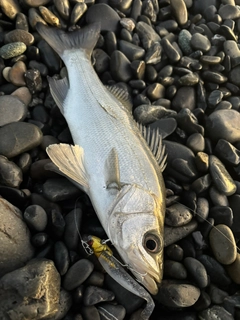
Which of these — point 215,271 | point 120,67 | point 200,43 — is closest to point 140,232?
point 215,271

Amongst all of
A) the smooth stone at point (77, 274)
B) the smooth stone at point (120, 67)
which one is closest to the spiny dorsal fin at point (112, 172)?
the smooth stone at point (77, 274)

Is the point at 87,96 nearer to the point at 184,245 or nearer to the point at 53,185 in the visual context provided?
the point at 53,185

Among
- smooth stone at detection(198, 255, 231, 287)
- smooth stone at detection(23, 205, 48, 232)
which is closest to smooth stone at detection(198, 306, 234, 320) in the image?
smooth stone at detection(198, 255, 231, 287)

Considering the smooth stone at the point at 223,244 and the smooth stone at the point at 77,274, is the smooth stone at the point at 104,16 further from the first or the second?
the smooth stone at the point at 77,274

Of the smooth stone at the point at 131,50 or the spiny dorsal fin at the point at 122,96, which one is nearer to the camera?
the spiny dorsal fin at the point at 122,96

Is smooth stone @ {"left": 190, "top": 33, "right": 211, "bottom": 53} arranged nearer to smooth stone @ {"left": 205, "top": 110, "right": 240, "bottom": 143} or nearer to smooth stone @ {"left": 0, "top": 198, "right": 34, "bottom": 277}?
smooth stone @ {"left": 205, "top": 110, "right": 240, "bottom": 143}

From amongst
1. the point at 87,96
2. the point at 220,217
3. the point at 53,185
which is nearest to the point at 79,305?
the point at 53,185
